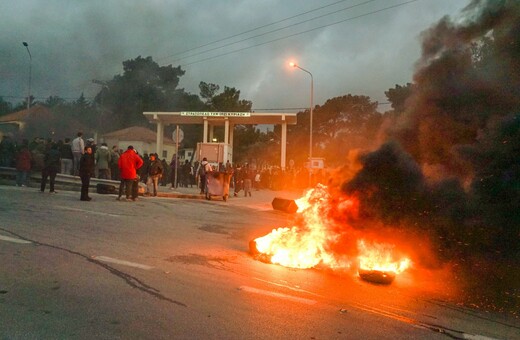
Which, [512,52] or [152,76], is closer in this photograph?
[512,52]

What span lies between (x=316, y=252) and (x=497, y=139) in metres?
3.25

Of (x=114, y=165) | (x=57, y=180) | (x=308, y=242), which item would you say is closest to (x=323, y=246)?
(x=308, y=242)

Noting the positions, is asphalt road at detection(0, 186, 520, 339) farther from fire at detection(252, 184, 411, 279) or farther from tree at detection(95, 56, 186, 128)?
tree at detection(95, 56, 186, 128)

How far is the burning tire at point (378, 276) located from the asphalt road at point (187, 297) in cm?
18

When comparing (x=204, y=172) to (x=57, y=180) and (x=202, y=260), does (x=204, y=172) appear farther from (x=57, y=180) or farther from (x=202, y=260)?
(x=202, y=260)

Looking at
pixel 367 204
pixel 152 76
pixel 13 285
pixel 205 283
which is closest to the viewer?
pixel 13 285

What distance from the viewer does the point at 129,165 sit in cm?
1516

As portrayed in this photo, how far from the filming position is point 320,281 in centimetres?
694

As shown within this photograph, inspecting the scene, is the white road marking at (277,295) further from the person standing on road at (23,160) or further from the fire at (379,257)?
the person standing on road at (23,160)

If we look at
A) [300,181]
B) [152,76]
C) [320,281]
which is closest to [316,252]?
[320,281]

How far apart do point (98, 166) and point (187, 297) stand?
1664cm

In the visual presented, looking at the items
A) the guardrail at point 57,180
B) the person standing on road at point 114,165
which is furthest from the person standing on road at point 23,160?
the person standing on road at point 114,165

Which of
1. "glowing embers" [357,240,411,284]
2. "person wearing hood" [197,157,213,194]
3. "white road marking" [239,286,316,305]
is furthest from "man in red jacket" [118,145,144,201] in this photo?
"white road marking" [239,286,316,305]

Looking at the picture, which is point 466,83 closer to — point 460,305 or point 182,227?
point 460,305
